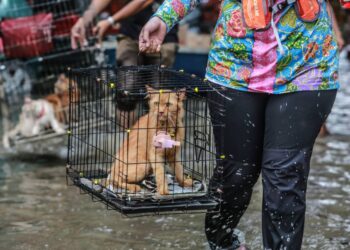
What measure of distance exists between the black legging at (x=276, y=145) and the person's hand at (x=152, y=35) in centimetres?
39

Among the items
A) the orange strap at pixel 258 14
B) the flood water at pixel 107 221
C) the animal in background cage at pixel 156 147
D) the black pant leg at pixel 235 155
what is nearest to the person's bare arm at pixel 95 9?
the animal in background cage at pixel 156 147

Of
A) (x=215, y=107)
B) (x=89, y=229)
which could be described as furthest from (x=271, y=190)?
(x=89, y=229)

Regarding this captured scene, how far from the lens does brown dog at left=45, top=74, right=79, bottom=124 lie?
741 centimetres

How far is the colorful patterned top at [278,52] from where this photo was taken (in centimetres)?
338

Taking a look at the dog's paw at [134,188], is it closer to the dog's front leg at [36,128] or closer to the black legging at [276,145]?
the black legging at [276,145]

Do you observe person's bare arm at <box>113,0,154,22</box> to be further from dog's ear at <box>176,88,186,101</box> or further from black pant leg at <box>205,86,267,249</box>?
black pant leg at <box>205,86,267,249</box>

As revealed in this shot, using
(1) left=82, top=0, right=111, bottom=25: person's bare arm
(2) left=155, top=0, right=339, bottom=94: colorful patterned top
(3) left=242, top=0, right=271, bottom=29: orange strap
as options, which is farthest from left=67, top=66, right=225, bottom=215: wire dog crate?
(1) left=82, top=0, right=111, bottom=25: person's bare arm

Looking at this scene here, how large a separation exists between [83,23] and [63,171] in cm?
193

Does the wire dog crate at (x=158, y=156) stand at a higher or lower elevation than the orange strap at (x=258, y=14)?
lower

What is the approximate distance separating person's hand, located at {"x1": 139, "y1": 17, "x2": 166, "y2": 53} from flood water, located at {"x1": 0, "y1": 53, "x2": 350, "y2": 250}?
1515 millimetres

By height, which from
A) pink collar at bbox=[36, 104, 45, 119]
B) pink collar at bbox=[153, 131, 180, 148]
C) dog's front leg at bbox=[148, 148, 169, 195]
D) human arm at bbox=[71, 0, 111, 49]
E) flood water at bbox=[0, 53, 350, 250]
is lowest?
flood water at bbox=[0, 53, 350, 250]

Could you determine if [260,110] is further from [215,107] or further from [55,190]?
[55,190]

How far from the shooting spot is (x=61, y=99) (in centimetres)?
762

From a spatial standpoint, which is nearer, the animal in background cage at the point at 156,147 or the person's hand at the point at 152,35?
the person's hand at the point at 152,35
